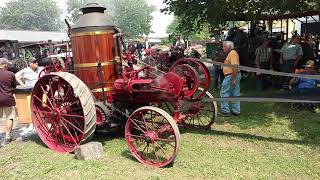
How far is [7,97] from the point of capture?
658 centimetres

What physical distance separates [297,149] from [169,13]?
6.14 metres

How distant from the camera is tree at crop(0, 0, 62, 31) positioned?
3181 inches

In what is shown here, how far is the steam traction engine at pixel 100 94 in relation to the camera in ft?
17.5

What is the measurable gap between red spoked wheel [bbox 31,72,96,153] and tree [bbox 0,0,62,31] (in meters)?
79.5

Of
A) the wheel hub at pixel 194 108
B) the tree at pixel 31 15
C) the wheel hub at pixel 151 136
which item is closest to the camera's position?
the wheel hub at pixel 151 136

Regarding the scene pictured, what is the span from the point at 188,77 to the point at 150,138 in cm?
113

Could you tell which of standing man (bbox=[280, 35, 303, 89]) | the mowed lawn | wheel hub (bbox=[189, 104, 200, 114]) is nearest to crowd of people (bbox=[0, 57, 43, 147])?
the mowed lawn

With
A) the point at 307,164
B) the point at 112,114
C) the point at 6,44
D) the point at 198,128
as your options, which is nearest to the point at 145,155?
the point at 112,114

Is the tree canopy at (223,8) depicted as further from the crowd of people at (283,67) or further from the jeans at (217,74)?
the jeans at (217,74)

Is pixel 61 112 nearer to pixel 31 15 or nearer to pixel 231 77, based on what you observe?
pixel 231 77

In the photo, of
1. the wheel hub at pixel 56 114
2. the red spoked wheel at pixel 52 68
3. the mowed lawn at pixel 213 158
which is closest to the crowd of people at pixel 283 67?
the mowed lawn at pixel 213 158

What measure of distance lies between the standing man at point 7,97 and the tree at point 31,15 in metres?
78.5

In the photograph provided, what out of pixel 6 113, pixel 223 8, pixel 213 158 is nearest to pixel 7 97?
pixel 6 113

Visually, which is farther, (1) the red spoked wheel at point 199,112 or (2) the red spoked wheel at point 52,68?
(2) the red spoked wheel at point 52,68
